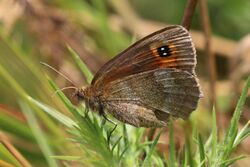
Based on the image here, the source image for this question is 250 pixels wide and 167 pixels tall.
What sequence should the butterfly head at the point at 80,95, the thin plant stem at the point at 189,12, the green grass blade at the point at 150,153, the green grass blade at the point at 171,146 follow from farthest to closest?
the butterfly head at the point at 80,95, the thin plant stem at the point at 189,12, the green grass blade at the point at 150,153, the green grass blade at the point at 171,146

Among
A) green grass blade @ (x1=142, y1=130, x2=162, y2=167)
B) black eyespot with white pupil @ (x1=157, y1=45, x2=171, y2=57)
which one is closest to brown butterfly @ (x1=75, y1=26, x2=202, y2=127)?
black eyespot with white pupil @ (x1=157, y1=45, x2=171, y2=57)

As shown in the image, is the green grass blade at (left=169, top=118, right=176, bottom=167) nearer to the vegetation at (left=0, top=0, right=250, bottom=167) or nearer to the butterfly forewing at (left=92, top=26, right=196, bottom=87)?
the vegetation at (left=0, top=0, right=250, bottom=167)

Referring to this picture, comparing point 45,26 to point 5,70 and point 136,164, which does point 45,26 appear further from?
point 136,164

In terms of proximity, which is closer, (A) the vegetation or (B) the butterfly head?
(A) the vegetation

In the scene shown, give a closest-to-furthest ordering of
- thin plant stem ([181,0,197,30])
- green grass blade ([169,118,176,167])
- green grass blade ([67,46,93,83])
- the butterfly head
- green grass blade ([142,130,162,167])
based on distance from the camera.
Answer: green grass blade ([169,118,176,167])
green grass blade ([142,130,162,167])
green grass blade ([67,46,93,83])
thin plant stem ([181,0,197,30])
the butterfly head

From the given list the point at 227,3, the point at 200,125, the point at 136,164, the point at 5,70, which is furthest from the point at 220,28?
the point at 136,164

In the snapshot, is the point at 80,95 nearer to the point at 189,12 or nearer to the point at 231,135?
the point at 189,12

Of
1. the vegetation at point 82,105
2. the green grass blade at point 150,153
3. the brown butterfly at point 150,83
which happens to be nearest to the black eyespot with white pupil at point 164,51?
the brown butterfly at point 150,83

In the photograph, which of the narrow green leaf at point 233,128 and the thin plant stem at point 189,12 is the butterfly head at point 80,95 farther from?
the narrow green leaf at point 233,128

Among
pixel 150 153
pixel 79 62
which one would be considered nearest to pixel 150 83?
pixel 79 62
